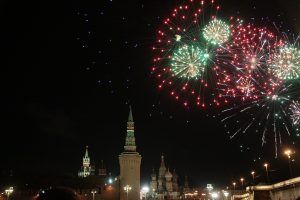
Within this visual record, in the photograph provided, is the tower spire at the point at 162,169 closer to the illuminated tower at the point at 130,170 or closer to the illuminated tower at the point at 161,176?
the illuminated tower at the point at 161,176

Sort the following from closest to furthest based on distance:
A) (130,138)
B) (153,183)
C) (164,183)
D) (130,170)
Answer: (130,170)
(130,138)
(164,183)
(153,183)

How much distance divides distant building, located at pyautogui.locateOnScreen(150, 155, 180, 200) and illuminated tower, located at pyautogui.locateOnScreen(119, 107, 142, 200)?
120ft

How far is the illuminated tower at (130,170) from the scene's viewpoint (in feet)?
328

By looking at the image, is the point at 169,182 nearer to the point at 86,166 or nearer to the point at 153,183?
the point at 153,183

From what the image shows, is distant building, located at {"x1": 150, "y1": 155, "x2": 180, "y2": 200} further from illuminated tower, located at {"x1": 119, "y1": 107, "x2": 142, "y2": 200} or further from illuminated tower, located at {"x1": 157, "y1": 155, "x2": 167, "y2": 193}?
illuminated tower, located at {"x1": 119, "y1": 107, "x2": 142, "y2": 200}

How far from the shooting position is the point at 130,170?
Result: 10456 centimetres

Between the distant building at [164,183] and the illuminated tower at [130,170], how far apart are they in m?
36.5

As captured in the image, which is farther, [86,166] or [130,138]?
[86,166]

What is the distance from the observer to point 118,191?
328 ft

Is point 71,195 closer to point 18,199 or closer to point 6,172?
point 18,199

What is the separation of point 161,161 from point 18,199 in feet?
269

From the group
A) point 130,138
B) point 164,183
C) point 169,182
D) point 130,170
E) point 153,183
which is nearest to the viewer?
point 130,170

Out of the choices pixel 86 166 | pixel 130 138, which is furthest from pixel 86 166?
pixel 130 138

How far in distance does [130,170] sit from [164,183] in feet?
151
